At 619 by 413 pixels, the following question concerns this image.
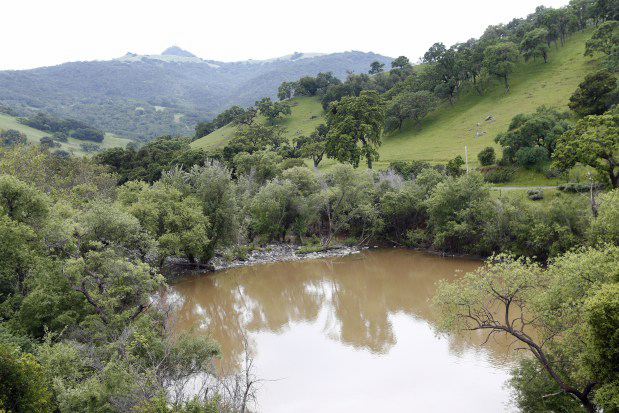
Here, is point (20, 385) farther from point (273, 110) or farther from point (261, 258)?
point (273, 110)

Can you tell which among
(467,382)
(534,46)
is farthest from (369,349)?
(534,46)

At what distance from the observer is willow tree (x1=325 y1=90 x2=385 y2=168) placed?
174 ft

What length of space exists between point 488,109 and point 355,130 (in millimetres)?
26710

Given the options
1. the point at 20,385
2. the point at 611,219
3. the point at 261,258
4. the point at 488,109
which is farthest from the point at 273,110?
the point at 20,385

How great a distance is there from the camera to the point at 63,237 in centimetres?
2048

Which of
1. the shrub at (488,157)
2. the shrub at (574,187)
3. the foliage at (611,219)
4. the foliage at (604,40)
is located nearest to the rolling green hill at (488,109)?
the foliage at (604,40)

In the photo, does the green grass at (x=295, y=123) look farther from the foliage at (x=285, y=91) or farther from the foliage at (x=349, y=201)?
the foliage at (x=349, y=201)

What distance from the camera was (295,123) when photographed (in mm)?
91500

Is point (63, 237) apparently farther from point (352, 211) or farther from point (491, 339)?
point (352, 211)

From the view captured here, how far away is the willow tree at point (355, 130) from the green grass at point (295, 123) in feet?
92.0

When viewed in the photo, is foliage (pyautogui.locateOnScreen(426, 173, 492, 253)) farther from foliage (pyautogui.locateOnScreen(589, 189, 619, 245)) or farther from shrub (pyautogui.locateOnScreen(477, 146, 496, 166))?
foliage (pyautogui.locateOnScreen(589, 189, 619, 245))

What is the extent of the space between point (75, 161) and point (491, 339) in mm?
55248

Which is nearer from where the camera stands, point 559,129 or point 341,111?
point 559,129

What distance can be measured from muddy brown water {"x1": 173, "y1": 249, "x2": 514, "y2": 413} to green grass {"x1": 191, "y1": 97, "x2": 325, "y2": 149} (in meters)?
51.0
